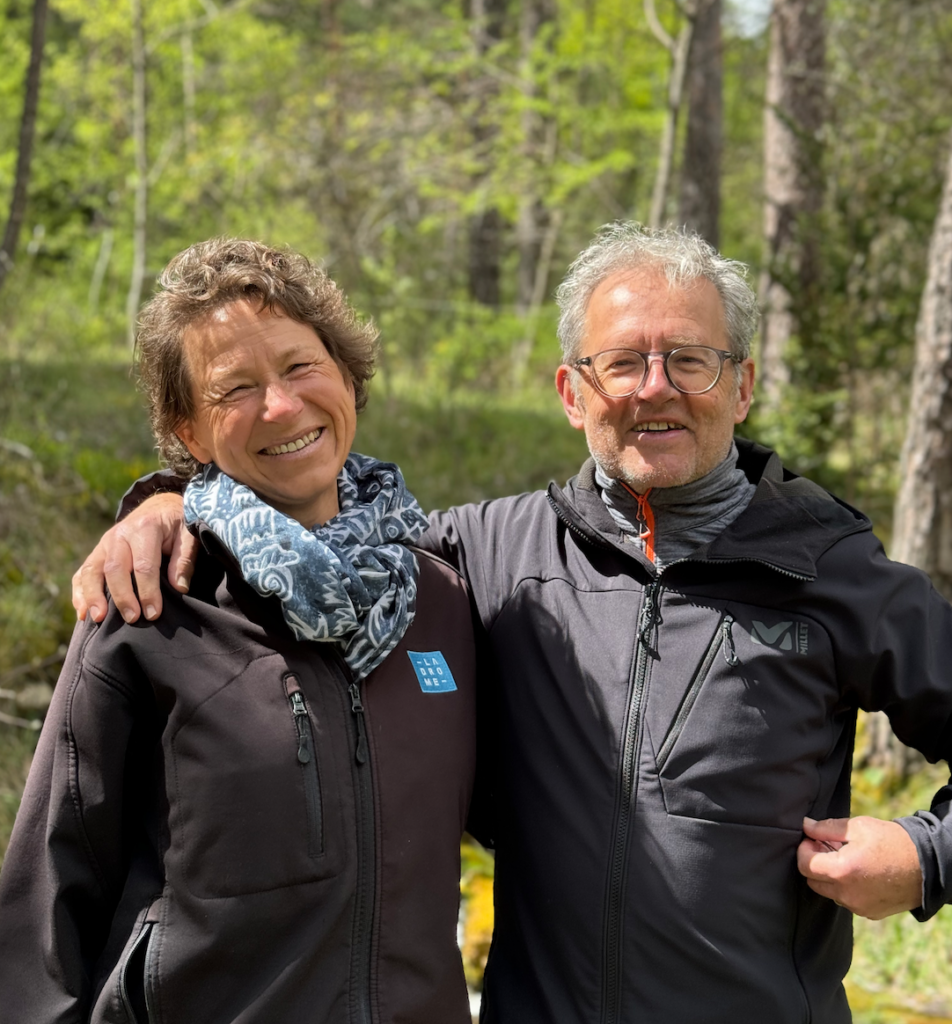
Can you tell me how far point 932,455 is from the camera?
4.82m

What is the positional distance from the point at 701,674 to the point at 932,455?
3.28 meters

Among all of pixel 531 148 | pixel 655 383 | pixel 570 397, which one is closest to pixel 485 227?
pixel 531 148

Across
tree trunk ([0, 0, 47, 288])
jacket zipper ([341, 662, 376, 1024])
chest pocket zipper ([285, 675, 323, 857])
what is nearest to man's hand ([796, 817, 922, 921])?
jacket zipper ([341, 662, 376, 1024])

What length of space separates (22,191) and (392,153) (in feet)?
22.0

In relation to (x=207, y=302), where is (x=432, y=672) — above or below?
below

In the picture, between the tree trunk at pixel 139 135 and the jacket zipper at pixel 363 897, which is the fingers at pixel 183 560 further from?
the tree trunk at pixel 139 135

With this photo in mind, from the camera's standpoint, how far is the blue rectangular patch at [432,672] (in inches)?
80.4

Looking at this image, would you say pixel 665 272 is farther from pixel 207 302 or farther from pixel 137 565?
pixel 137 565

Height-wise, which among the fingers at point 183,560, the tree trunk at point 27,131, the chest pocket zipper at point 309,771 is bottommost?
the chest pocket zipper at point 309,771

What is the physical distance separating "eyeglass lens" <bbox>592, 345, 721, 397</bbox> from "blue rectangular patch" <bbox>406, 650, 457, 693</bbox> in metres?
0.68

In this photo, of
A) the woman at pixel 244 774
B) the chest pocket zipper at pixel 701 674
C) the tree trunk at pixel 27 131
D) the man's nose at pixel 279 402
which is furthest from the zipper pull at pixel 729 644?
the tree trunk at pixel 27 131

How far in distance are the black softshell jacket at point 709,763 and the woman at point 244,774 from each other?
23 cm

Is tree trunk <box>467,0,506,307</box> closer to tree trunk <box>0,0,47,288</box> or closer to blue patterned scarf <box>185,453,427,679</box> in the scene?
tree trunk <box>0,0,47,288</box>

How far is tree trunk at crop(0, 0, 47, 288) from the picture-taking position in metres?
5.50
